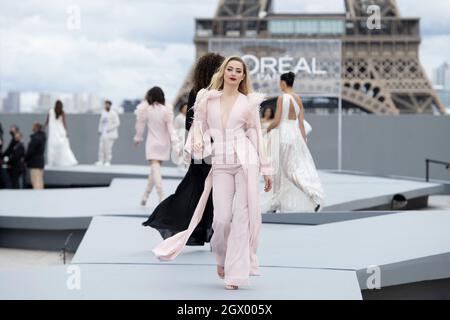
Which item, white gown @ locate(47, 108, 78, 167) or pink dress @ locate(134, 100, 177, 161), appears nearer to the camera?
pink dress @ locate(134, 100, 177, 161)

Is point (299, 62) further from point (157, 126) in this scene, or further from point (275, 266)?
point (275, 266)

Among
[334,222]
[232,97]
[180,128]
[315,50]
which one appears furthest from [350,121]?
[232,97]

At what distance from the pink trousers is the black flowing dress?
1142mm

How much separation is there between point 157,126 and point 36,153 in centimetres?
608

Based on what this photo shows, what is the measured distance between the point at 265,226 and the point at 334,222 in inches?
25.4

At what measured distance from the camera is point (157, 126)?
29.7ft

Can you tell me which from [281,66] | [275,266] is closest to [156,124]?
[275,266]

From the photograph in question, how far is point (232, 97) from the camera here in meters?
5.14

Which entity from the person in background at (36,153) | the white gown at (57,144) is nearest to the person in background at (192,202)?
the person in background at (36,153)

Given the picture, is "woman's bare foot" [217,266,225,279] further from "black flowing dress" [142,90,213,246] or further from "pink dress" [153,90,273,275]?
"black flowing dress" [142,90,213,246]

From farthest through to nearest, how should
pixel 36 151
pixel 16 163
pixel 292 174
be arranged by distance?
pixel 16 163, pixel 36 151, pixel 292 174

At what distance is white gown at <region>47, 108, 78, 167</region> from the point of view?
1781 cm

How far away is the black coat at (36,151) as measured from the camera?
14414 mm

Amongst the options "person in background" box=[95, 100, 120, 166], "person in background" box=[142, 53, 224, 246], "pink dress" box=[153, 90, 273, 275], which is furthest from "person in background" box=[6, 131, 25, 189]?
"pink dress" box=[153, 90, 273, 275]
